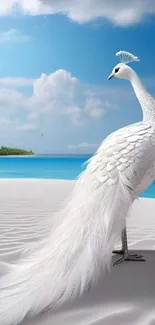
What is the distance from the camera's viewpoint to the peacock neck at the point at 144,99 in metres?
2.71

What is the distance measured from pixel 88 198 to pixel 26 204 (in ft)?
12.4

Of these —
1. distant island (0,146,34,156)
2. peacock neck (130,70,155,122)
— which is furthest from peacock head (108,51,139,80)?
distant island (0,146,34,156)

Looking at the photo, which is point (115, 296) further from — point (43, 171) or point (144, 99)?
point (43, 171)

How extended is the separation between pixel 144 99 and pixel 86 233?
1.31 m

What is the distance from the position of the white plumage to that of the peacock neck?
11cm

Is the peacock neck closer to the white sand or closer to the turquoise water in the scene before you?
the white sand

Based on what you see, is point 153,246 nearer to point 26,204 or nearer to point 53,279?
point 53,279

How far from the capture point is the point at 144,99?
295 centimetres

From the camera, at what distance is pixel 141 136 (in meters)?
2.34

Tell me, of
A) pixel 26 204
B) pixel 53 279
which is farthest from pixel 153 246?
pixel 26 204

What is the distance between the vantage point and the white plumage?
1756 millimetres

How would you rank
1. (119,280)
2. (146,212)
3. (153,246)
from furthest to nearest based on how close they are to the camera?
1. (146,212)
2. (153,246)
3. (119,280)

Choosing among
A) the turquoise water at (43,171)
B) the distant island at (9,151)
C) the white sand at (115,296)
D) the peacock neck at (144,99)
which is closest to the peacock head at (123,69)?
the peacock neck at (144,99)

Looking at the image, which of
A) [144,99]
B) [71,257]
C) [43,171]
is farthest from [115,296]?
[43,171]
